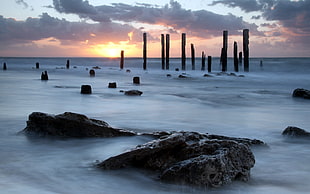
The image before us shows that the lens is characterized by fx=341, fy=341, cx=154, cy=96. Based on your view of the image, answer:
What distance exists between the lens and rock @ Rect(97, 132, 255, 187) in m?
2.25

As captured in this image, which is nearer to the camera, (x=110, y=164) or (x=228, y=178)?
(x=228, y=178)

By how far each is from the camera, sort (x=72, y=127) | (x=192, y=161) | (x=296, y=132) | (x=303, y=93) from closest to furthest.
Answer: (x=192, y=161) < (x=72, y=127) < (x=296, y=132) < (x=303, y=93)

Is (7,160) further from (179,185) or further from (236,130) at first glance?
(236,130)

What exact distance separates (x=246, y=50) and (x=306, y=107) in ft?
61.6

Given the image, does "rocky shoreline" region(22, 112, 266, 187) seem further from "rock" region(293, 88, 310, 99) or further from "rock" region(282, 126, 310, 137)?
"rock" region(293, 88, 310, 99)

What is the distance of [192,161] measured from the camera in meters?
2.30

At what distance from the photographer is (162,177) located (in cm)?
241

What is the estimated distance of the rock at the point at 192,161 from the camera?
225 cm

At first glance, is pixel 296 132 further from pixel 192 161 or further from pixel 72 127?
pixel 72 127

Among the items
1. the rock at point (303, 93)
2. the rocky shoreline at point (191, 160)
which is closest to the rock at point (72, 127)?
the rocky shoreline at point (191, 160)

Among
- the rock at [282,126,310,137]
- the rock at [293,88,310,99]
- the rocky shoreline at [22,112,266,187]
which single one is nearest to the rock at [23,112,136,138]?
the rocky shoreline at [22,112,266,187]

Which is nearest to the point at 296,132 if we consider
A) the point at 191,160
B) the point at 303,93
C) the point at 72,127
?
the point at 191,160

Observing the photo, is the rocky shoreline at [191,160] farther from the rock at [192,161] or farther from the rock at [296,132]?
the rock at [296,132]

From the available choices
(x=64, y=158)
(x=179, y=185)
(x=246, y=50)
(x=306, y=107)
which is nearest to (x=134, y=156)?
(x=179, y=185)
